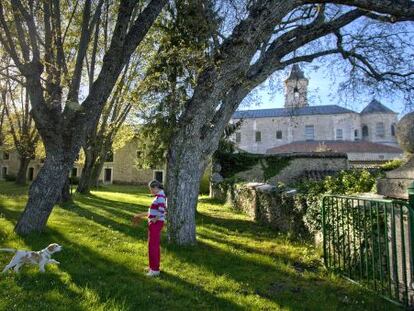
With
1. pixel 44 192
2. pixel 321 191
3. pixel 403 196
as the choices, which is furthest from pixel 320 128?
pixel 403 196

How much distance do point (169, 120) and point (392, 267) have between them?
31.0 feet

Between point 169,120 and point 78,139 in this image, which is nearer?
point 78,139

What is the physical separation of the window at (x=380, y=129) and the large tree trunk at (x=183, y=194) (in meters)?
58.1

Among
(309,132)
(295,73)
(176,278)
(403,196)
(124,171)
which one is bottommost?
(176,278)

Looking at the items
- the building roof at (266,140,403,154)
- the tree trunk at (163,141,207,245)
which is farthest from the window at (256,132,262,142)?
the tree trunk at (163,141,207,245)

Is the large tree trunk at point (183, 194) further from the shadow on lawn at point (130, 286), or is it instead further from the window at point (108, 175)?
the window at point (108, 175)

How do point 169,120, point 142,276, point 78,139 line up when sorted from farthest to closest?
point 169,120 → point 78,139 → point 142,276

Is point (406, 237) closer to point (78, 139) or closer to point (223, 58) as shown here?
point (223, 58)

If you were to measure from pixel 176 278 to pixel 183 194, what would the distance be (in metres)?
2.37

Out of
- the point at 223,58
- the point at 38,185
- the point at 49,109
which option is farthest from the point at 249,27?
the point at 38,185

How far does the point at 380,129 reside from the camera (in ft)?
192

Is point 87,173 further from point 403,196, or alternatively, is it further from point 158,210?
point 403,196

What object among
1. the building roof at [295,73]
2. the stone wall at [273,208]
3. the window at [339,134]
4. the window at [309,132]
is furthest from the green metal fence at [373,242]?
the window at [339,134]

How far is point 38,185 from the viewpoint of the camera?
7.92m
